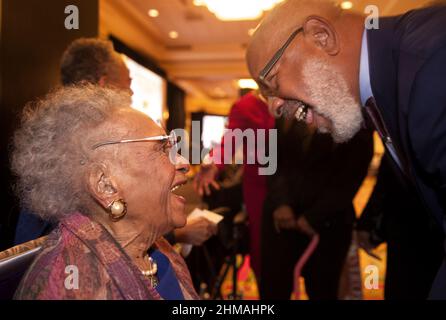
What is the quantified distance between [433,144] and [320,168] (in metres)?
1.32

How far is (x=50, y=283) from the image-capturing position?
2.53 feet

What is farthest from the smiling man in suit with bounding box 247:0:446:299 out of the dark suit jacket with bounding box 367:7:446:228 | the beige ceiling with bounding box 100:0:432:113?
the beige ceiling with bounding box 100:0:432:113

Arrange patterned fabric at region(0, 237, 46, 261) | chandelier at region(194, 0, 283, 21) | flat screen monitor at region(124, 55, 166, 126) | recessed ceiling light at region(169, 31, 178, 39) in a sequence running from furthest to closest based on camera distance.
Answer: recessed ceiling light at region(169, 31, 178, 39) → flat screen monitor at region(124, 55, 166, 126) → chandelier at region(194, 0, 283, 21) → patterned fabric at region(0, 237, 46, 261)

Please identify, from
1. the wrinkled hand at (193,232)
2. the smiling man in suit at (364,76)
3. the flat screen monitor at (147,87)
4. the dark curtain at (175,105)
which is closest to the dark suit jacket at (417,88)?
the smiling man in suit at (364,76)

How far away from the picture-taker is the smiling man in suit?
87cm

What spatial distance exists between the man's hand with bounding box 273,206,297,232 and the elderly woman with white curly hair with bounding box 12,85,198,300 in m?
1.12

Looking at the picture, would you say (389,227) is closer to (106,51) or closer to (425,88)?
(425,88)

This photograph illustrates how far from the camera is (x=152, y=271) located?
1146 millimetres

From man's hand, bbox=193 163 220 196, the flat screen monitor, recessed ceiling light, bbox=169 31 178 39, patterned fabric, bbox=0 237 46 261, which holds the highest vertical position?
recessed ceiling light, bbox=169 31 178 39

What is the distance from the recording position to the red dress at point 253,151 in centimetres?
232

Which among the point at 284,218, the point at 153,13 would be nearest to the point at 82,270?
the point at 284,218

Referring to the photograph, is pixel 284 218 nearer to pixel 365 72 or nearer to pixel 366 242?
pixel 366 242

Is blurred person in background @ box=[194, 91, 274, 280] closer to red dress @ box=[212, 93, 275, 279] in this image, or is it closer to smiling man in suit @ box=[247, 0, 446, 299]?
red dress @ box=[212, 93, 275, 279]
